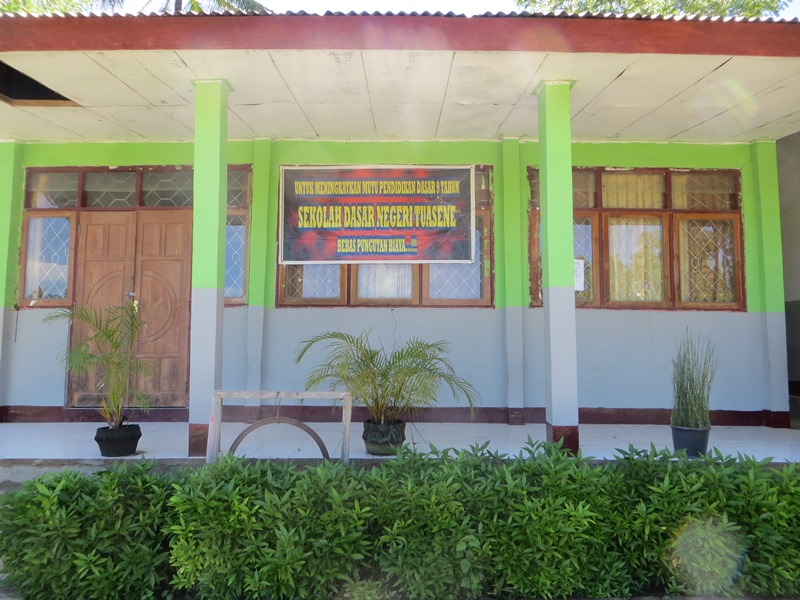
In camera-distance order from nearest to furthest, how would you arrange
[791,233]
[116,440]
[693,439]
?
[693,439] < [116,440] < [791,233]

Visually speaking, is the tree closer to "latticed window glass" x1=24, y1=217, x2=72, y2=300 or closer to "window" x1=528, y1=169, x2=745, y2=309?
"window" x1=528, y1=169, x2=745, y2=309

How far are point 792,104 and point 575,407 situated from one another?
3655 mm

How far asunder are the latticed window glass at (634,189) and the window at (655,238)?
11 mm

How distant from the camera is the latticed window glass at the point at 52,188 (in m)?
6.36

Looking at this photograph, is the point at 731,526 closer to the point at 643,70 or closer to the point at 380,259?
the point at 643,70

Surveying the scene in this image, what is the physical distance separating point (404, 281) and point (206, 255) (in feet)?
7.92

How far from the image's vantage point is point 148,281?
245 inches

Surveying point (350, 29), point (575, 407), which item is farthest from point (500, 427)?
point (350, 29)

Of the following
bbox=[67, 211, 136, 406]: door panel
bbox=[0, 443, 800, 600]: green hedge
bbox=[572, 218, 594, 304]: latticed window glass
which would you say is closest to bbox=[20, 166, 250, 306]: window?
bbox=[67, 211, 136, 406]: door panel

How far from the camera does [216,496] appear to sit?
9.25 feet

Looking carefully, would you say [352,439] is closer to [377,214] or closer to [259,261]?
[259,261]

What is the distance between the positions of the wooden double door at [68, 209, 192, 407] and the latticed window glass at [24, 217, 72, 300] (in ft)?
0.66

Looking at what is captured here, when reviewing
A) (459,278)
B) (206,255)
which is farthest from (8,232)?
(459,278)

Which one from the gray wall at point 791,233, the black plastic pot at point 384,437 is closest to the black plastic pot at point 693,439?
the black plastic pot at point 384,437
